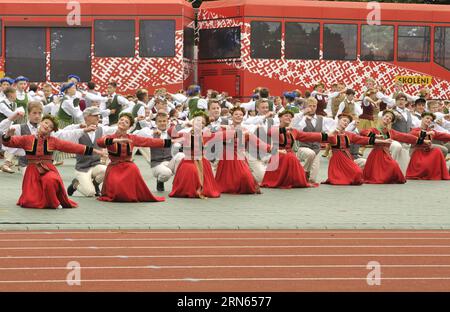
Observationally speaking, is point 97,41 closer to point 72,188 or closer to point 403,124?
point 403,124

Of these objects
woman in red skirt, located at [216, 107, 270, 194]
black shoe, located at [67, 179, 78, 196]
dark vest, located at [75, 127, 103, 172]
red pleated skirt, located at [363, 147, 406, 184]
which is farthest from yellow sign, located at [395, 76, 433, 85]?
black shoe, located at [67, 179, 78, 196]

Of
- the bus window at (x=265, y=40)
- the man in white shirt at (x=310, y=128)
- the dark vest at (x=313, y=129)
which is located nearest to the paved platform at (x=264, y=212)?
the man in white shirt at (x=310, y=128)

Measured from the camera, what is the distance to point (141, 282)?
8992 mm

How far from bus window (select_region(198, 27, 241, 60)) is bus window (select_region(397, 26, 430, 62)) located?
188 inches

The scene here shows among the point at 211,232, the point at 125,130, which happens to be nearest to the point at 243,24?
the point at 125,130

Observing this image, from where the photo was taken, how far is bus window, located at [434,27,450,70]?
31625 mm

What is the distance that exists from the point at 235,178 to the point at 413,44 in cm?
1558

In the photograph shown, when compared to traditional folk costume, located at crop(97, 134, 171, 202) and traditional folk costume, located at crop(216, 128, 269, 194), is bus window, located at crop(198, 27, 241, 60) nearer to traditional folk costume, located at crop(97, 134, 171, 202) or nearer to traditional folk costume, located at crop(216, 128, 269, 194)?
traditional folk costume, located at crop(216, 128, 269, 194)

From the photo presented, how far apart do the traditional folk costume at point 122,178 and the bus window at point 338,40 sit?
1591cm

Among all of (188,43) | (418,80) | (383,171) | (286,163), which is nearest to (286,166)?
(286,163)

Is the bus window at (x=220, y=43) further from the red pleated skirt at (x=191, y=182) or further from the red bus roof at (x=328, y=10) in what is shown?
the red pleated skirt at (x=191, y=182)

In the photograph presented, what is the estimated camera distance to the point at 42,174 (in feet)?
48.9

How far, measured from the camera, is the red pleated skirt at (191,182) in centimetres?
1662

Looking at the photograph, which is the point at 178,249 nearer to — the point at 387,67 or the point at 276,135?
the point at 276,135
